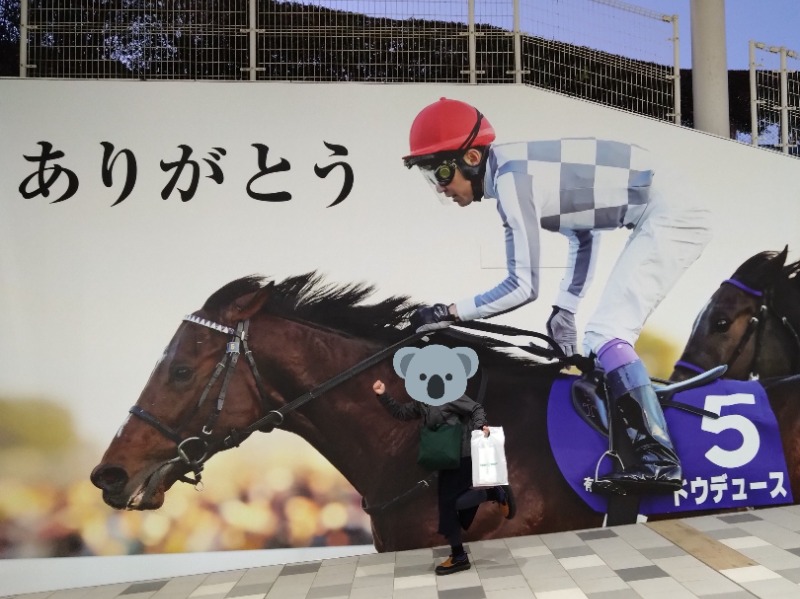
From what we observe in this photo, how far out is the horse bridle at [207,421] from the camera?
495cm

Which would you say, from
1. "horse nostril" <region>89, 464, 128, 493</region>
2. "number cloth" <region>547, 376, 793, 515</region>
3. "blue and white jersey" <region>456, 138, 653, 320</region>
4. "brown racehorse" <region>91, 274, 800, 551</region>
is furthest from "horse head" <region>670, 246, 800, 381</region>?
"horse nostril" <region>89, 464, 128, 493</region>

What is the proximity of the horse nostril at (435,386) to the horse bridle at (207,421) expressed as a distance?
1.13 m

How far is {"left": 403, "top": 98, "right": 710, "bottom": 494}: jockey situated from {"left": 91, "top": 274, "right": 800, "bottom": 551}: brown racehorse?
1.22ft

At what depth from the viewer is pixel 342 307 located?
5.21 metres

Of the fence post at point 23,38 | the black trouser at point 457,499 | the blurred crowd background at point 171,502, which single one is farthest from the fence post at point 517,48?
the fence post at point 23,38

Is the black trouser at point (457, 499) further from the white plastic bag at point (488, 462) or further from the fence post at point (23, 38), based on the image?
the fence post at point (23, 38)

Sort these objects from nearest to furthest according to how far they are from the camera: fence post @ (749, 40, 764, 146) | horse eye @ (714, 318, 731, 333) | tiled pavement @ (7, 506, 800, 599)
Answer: tiled pavement @ (7, 506, 800, 599), horse eye @ (714, 318, 731, 333), fence post @ (749, 40, 764, 146)

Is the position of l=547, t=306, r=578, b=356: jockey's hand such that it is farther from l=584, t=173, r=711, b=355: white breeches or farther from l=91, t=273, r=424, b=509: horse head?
l=91, t=273, r=424, b=509: horse head

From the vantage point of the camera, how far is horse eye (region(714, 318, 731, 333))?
5.60 metres

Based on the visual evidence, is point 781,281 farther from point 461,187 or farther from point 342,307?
point 342,307

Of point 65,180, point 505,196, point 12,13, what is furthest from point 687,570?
point 12,13

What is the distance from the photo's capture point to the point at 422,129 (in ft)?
17.4

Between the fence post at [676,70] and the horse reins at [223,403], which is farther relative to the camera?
the fence post at [676,70]

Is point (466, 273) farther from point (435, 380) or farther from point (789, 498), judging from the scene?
point (789, 498)
